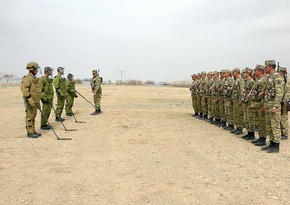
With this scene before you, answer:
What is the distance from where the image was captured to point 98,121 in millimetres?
11859

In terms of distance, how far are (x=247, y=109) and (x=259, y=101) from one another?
0.65 meters

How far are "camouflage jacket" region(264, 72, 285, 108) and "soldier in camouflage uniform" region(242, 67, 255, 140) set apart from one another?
1.19 m

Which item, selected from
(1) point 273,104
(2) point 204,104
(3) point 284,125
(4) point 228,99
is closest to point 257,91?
(1) point 273,104

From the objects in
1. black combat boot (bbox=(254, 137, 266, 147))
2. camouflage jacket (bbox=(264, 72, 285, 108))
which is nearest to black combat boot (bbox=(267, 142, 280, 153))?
black combat boot (bbox=(254, 137, 266, 147))

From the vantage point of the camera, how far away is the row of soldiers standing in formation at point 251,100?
7.00 metres

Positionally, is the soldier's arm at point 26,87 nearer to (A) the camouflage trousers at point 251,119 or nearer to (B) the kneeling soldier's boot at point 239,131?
(A) the camouflage trousers at point 251,119

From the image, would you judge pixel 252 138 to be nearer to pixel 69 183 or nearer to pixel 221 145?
pixel 221 145

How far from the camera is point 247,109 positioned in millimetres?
8516

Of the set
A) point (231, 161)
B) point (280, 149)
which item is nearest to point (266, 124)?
point (280, 149)

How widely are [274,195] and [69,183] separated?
3224mm

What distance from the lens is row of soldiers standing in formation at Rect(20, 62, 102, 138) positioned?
8.54m

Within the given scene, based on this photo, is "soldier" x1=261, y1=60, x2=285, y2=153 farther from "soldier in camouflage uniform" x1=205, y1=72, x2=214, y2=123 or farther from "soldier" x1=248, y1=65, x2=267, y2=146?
"soldier in camouflage uniform" x1=205, y1=72, x2=214, y2=123

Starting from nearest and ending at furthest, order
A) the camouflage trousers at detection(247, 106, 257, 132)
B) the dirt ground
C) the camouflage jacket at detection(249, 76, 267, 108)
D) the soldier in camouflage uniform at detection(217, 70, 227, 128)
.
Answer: the dirt ground → the camouflage jacket at detection(249, 76, 267, 108) → the camouflage trousers at detection(247, 106, 257, 132) → the soldier in camouflage uniform at detection(217, 70, 227, 128)

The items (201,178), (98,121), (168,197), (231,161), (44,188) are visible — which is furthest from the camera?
(98,121)
